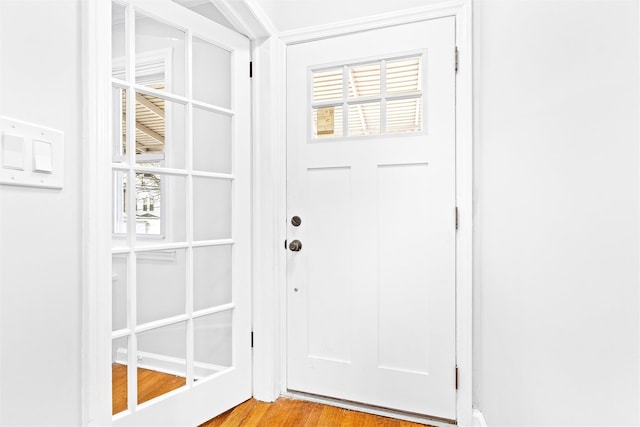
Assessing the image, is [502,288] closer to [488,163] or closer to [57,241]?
[488,163]

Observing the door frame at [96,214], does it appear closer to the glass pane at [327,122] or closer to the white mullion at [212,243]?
the white mullion at [212,243]

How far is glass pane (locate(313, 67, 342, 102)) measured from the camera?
1687 mm

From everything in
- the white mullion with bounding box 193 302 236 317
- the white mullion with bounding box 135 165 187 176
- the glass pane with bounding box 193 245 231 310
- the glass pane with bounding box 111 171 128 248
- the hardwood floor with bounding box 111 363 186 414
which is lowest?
the hardwood floor with bounding box 111 363 186 414

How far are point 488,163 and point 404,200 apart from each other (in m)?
0.39

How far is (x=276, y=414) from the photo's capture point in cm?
157

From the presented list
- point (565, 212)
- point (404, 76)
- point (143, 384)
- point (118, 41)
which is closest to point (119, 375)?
point (143, 384)

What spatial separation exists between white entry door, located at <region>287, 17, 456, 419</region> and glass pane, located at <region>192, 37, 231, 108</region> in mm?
326

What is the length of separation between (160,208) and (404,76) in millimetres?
1241

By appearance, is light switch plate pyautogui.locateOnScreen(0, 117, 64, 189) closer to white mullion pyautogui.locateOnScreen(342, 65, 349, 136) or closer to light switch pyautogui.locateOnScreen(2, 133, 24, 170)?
light switch pyautogui.locateOnScreen(2, 133, 24, 170)

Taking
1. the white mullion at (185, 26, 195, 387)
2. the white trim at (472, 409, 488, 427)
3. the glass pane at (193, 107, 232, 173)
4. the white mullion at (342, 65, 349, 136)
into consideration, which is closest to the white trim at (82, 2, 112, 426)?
the white mullion at (185, 26, 195, 387)

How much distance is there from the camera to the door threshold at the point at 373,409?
1507 millimetres

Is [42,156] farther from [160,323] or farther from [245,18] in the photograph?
[245,18]

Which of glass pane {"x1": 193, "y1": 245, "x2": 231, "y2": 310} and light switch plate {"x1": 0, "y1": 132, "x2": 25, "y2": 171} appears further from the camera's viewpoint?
glass pane {"x1": 193, "y1": 245, "x2": 231, "y2": 310}

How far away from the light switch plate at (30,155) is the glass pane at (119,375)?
628mm
